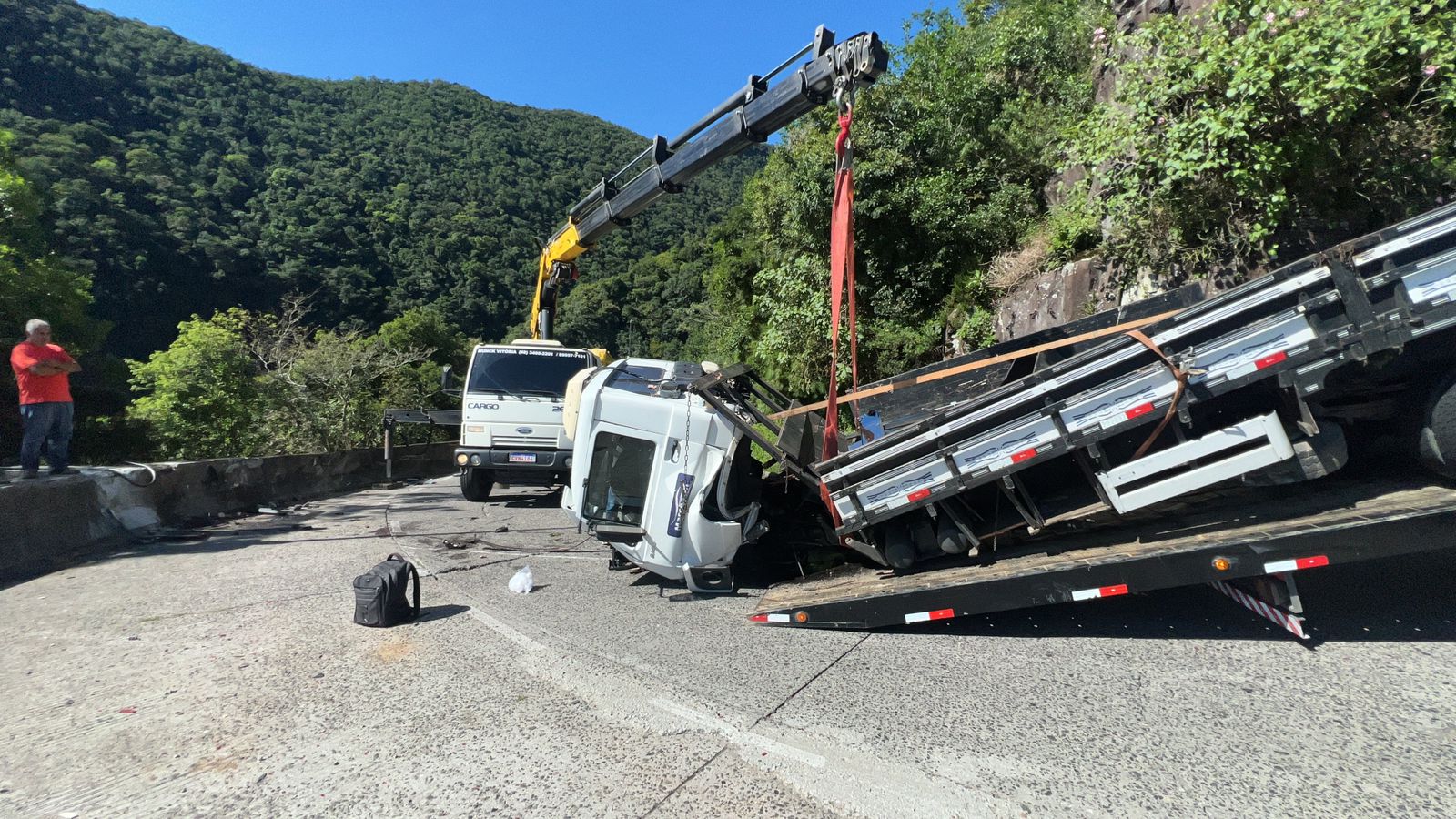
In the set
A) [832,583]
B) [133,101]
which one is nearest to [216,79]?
[133,101]

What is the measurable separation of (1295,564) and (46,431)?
410 inches

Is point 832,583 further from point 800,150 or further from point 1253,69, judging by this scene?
point 800,150

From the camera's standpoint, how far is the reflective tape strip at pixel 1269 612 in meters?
3.76

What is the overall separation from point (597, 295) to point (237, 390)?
143 feet

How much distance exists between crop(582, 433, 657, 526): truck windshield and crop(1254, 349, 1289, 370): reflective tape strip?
3783 millimetres

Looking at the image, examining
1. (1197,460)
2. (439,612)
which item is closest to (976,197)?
(1197,460)

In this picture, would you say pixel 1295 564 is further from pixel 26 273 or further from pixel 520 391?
pixel 26 273

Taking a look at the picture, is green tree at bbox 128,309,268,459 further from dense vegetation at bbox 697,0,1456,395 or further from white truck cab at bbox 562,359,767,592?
white truck cab at bbox 562,359,767,592

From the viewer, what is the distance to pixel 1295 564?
3.52 meters

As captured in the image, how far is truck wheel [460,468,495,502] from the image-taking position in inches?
438

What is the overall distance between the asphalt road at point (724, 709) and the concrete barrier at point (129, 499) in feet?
4.45

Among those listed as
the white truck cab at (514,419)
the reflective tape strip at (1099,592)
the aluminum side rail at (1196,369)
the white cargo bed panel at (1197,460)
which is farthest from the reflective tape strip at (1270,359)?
the white truck cab at (514,419)

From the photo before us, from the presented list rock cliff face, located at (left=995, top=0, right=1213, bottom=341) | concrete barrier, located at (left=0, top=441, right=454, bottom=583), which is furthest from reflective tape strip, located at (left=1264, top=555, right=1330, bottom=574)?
concrete barrier, located at (left=0, top=441, right=454, bottom=583)

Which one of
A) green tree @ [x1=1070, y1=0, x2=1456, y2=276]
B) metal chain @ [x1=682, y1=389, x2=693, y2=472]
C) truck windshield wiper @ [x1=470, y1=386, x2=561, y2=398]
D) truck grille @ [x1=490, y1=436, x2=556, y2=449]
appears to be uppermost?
green tree @ [x1=1070, y1=0, x2=1456, y2=276]
